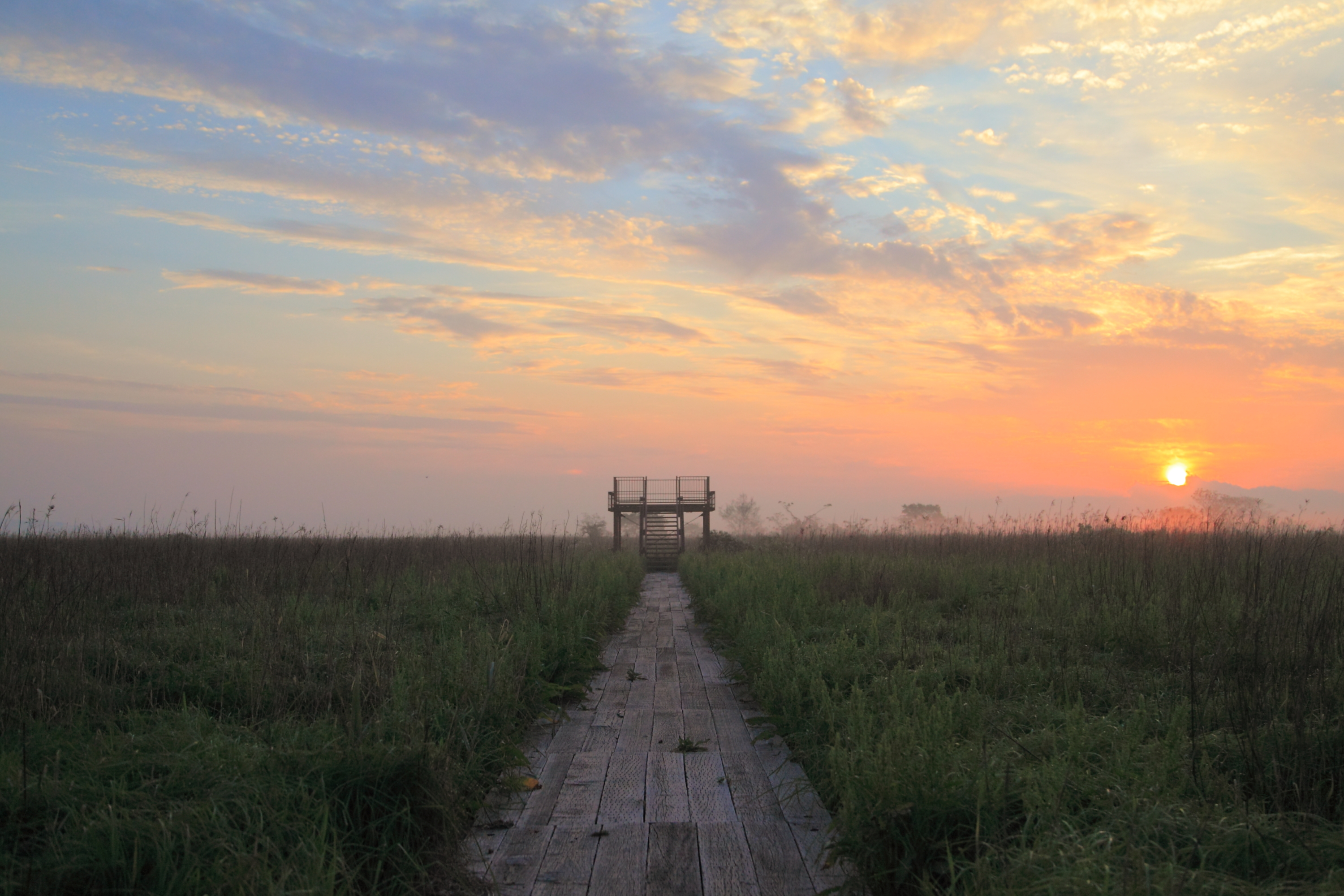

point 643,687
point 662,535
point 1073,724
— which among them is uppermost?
point 662,535

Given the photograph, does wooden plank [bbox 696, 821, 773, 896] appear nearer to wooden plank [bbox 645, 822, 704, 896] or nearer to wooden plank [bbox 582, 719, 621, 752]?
wooden plank [bbox 645, 822, 704, 896]

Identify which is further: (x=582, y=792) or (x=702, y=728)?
(x=702, y=728)

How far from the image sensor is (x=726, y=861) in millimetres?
3336

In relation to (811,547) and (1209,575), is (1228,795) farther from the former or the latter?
(811,547)

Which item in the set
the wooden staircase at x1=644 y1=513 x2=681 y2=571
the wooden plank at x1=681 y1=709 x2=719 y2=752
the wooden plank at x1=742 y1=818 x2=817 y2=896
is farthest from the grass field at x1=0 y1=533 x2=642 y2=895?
the wooden staircase at x1=644 y1=513 x2=681 y2=571

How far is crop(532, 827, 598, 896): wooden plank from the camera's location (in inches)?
121

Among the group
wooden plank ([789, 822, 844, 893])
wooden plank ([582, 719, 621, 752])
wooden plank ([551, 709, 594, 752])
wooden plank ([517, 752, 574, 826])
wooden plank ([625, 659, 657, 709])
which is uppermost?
wooden plank ([789, 822, 844, 893])

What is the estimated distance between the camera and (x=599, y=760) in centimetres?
475

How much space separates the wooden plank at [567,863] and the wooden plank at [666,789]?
0.38 metres

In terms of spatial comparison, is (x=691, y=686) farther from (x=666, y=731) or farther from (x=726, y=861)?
(x=726, y=861)

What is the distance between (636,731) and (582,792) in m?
1.26

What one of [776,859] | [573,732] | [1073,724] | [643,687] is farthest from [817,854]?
[643,687]

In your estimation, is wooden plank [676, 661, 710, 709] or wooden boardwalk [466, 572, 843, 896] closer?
wooden boardwalk [466, 572, 843, 896]

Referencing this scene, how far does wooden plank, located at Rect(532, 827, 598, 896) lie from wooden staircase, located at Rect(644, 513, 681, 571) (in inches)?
1000
